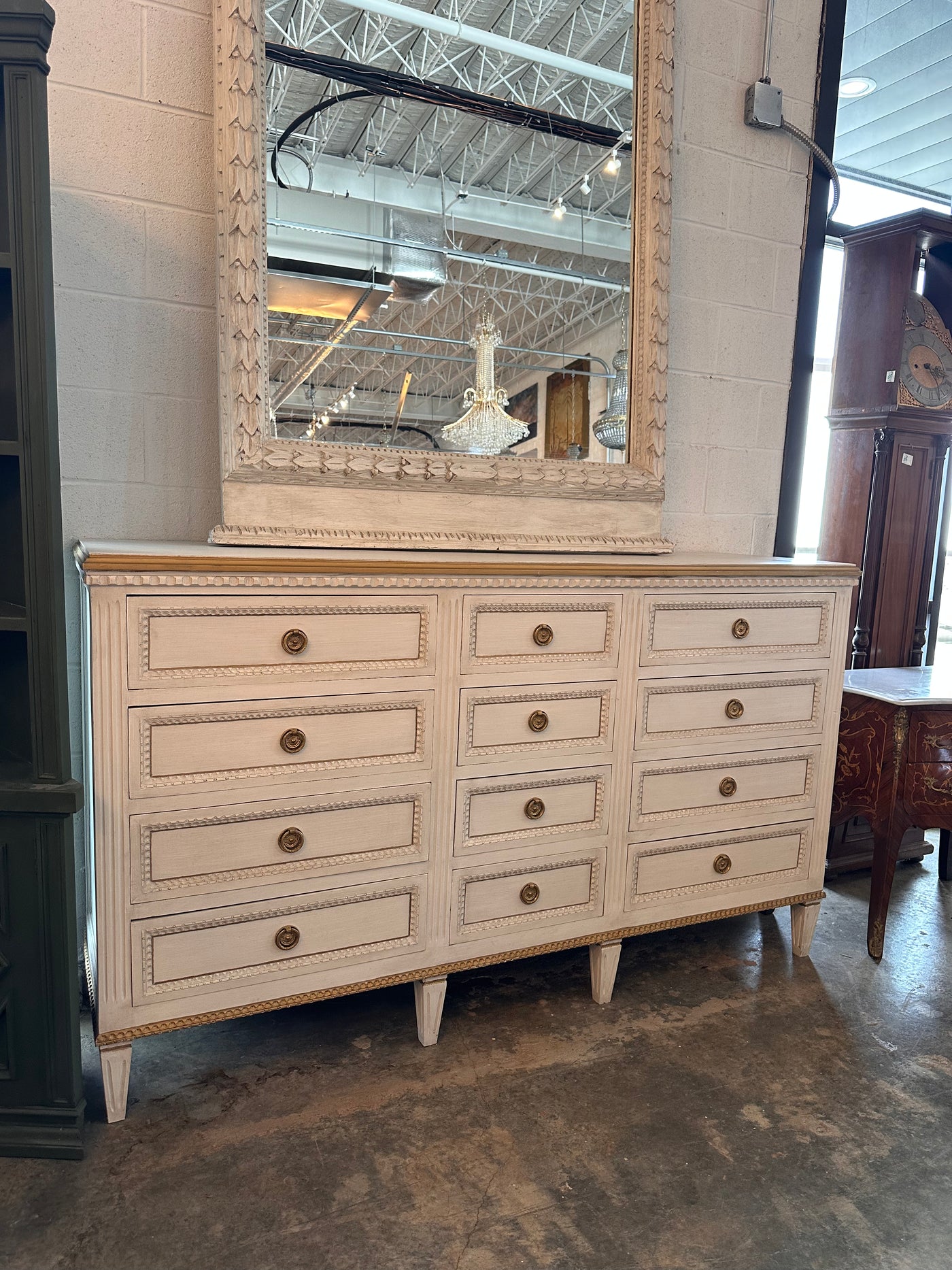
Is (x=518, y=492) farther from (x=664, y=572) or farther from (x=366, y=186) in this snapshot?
(x=366, y=186)

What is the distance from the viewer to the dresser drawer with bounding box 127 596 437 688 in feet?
5.20

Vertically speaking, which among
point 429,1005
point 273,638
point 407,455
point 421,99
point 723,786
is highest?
point 421,99

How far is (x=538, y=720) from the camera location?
1973 millimetres

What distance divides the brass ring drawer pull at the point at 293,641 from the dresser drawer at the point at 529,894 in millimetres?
647

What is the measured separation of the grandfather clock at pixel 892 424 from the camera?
333 cm

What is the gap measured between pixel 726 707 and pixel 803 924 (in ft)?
2.57

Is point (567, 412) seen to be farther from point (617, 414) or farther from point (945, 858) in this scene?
point (945, 858)

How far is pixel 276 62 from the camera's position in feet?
6.51

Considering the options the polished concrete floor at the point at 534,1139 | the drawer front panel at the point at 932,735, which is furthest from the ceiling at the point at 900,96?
the polished concrete floor at the point at 534,1139

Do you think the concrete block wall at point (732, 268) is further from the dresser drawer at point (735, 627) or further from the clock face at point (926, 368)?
the clock face at point (926, 368)

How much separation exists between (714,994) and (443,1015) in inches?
29.4

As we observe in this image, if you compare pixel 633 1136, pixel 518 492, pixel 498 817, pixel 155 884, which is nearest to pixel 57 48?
pixel 518 492

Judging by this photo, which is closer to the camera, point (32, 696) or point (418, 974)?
point (32, 696)

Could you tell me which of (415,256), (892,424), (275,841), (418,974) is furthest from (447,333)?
(892,424)
